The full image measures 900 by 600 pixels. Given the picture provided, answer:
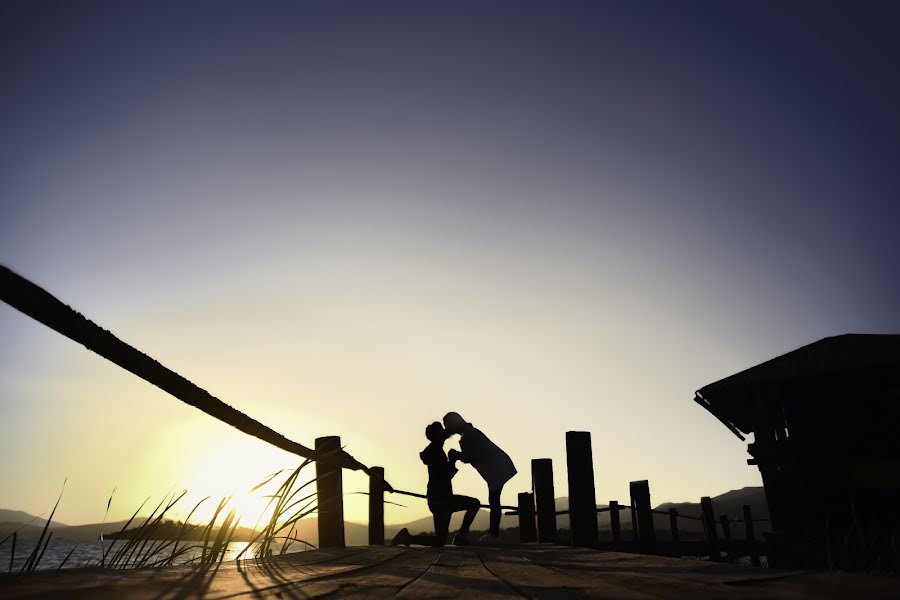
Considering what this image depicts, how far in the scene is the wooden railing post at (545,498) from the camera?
7750mm

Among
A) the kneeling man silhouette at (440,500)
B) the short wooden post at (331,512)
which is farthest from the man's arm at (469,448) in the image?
the short wooden post at (331,512)

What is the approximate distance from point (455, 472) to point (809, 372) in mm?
8386

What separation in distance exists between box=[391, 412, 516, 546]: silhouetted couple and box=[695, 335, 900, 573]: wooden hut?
6.29 metres

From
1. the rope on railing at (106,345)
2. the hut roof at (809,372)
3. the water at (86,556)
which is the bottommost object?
the water at (86,556)

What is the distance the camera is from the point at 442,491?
850 centimetres

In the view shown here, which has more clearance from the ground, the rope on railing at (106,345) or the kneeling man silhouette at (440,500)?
the rope on railing at (106,345)

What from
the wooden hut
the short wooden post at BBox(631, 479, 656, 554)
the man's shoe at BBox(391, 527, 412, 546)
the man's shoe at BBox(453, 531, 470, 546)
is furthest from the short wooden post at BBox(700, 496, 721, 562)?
the man's shoe at BBox(391, 527, 412, 546)

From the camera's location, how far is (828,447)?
12.3m

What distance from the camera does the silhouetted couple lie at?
835cm

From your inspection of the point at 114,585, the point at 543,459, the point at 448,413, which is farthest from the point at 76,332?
the point at 448,413

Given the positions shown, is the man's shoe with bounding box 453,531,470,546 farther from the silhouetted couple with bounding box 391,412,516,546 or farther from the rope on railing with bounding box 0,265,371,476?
the rope on railing with bounding box 0,265,371,476

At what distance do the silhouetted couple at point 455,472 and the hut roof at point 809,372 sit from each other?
23.7 ft

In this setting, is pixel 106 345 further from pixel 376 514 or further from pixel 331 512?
pixel 376 514

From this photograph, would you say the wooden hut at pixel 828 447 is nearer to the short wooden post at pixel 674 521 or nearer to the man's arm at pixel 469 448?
the short wooden post at pixel 674 521
